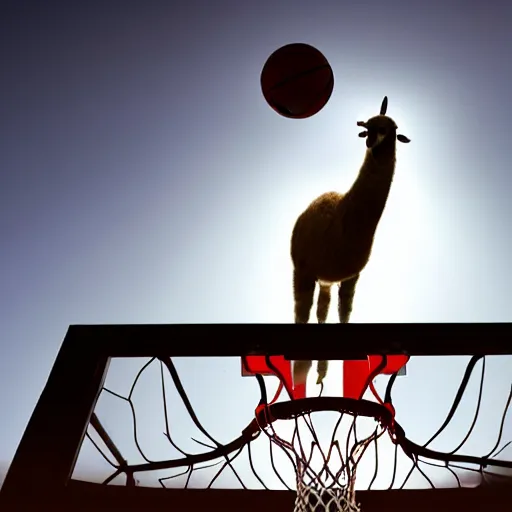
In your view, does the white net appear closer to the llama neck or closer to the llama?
the llama

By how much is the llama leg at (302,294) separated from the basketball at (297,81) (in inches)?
15.5

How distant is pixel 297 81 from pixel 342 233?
1.19ft

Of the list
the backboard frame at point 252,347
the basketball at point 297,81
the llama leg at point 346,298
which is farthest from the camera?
the llama leg at point 346,298

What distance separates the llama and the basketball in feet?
0.41

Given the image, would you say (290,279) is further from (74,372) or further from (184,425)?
(74,372)

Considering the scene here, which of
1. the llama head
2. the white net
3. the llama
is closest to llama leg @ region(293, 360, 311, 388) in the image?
the llama

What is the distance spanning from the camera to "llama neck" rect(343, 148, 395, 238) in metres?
1.52

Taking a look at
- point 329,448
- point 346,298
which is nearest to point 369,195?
point 346,298

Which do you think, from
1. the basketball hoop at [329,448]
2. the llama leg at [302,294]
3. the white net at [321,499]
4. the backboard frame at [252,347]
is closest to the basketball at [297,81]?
the llama leg at [302,294]

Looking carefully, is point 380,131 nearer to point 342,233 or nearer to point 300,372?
point 342,233

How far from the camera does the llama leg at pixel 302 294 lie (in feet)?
5.29

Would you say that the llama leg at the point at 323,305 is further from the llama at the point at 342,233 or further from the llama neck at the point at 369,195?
the llama neck at the point at 369,195

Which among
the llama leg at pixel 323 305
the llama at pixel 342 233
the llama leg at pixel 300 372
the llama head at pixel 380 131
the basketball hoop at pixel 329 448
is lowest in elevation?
the basketball hoop at pixel 329 448

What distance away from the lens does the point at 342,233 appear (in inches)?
60.6
